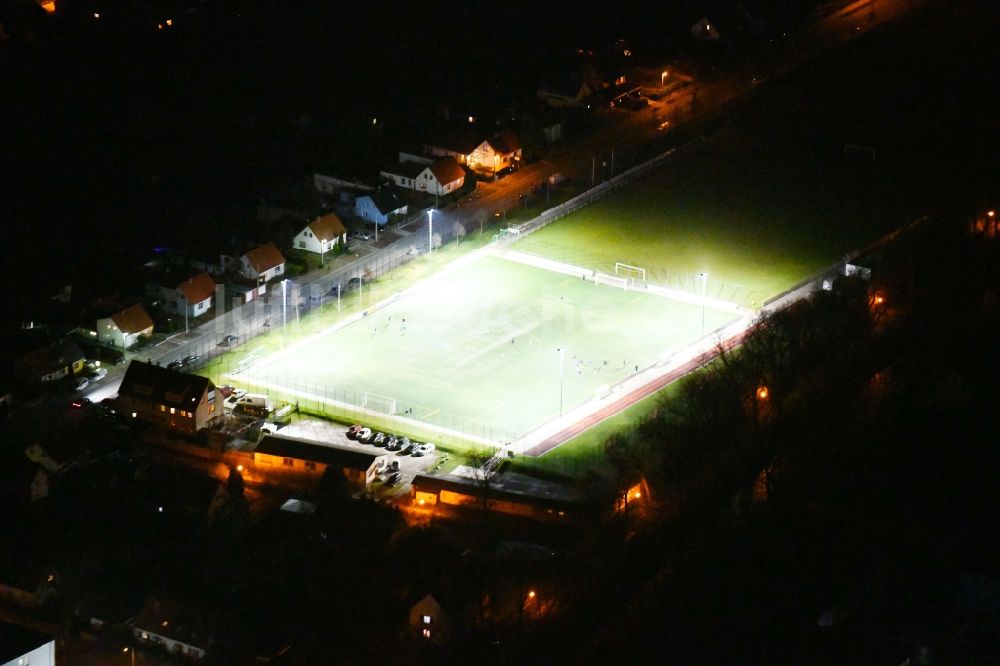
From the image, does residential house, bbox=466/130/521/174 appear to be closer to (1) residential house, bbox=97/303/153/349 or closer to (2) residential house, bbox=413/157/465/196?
(2) residential house, bbox=413/157/465/196

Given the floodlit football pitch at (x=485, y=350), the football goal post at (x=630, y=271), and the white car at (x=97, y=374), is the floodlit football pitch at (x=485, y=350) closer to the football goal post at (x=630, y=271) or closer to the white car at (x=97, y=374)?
the football goal post at (x=630, y=271)

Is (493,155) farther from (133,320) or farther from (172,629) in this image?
(172,629)

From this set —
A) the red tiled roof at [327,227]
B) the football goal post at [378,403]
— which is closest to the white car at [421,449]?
the football goal post at [378,403]

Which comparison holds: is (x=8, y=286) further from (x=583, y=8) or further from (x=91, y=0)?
(x=583, y=8)

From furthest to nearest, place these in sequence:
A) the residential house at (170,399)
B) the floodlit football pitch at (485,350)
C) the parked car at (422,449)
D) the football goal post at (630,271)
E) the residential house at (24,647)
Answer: the football goal post at (630,271) < the floodlit football pitch at (485,350) < the residential house at (170,399) < the parked car at (422,449) < the residential house at (24,647)

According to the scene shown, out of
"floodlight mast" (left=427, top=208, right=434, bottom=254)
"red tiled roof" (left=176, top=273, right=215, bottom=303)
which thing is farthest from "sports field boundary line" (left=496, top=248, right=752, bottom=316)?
"red tiled roof" (left=176, top=273, right=215, bottom=303)

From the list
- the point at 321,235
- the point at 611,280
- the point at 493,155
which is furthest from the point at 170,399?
the point at 493,155

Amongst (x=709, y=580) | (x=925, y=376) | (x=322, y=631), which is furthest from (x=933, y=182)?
(x=322, y=631)
